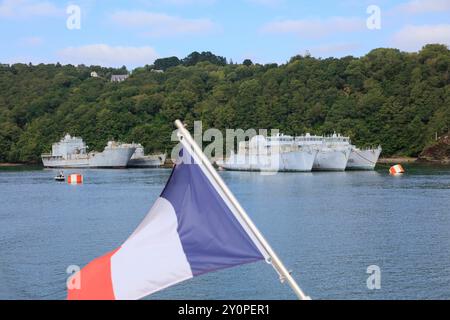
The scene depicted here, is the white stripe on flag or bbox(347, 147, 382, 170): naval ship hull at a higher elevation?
the white stripe on flag

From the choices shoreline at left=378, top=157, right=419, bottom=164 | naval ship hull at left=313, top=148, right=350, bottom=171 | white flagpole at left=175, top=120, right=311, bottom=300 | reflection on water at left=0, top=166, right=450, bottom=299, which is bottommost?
shoreline at left=378, top=157, right=419, bottom=164

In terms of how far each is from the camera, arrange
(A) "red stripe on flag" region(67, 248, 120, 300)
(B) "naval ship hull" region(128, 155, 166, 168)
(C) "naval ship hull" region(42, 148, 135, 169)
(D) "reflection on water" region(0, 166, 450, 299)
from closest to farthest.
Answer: (A) "red stripe on flag" region(67, 248, 120, 300) < (D) "reflection on water" region(0, 166, 450, 299) < (C) "naval ship hull" region(42, 148, 135, 169) < (B) "naval ship hull" region(128, 155, 166, 168)

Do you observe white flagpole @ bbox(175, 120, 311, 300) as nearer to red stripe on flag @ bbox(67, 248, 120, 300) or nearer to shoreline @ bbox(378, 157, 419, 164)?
red stripe on flag @ bbox(67, 248, 120, 300)

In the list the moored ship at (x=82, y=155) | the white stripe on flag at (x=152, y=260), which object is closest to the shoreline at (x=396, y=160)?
the moored ship at (x=82, y=155)

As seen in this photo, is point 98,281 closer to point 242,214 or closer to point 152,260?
point 152,260

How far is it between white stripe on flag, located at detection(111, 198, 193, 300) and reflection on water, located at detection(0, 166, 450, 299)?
1617 cm

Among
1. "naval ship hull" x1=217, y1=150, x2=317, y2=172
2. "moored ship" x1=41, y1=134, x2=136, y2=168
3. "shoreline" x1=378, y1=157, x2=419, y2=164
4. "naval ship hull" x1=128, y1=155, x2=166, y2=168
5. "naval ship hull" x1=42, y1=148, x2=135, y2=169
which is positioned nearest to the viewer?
"naval ship hull" x1=217, y1=150, x2=317, y2=172

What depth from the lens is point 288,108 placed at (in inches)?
6919

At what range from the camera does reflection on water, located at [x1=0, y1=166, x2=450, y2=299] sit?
26.1 metres

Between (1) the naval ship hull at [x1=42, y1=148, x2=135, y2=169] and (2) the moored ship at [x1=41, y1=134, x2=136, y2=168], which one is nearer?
(1) the naval ship hull at [x1=42, y1=148, x2=135, y2=169]

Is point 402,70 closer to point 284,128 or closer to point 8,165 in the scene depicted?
point 284,128

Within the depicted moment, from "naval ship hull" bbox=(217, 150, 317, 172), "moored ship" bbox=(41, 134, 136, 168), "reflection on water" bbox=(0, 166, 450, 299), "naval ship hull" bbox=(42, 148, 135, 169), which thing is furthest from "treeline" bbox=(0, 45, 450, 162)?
"reflection on water" bbox=(0, 166, 450, 299)

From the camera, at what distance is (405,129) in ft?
529

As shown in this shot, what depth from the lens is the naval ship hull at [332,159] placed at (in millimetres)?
118750
